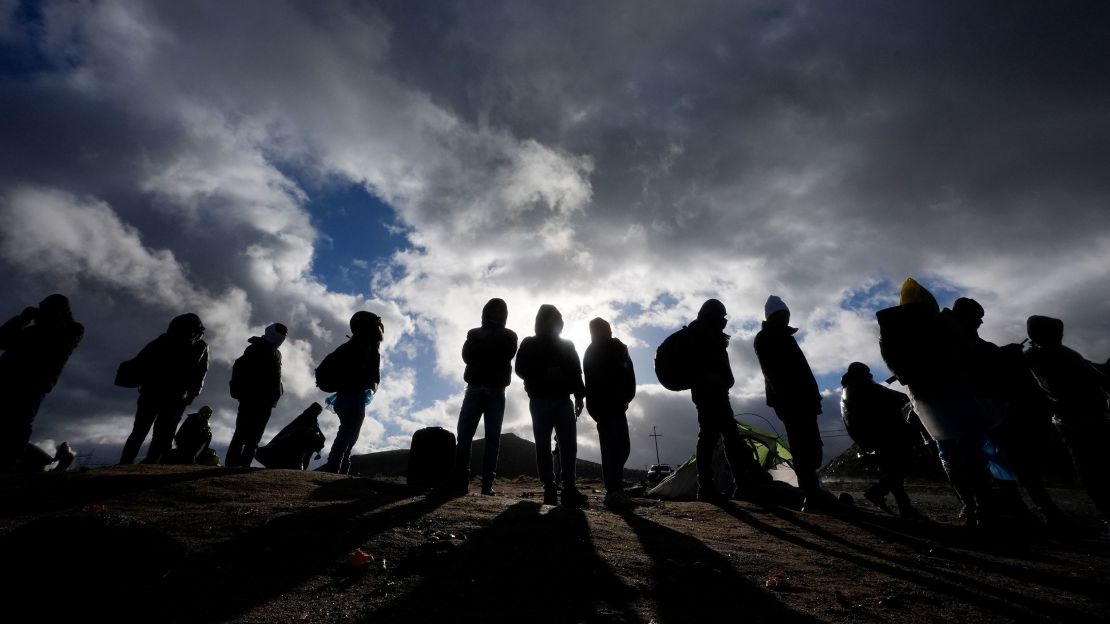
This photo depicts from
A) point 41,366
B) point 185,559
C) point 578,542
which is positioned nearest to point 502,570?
point 578,542

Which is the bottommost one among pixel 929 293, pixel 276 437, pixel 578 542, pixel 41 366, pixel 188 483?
pixel 578 542

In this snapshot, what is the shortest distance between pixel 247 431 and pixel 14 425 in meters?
2.26

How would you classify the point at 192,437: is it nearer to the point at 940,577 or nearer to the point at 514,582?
the point at 514,582

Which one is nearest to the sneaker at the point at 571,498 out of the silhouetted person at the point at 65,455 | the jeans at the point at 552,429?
the jeans at the point at 552,429

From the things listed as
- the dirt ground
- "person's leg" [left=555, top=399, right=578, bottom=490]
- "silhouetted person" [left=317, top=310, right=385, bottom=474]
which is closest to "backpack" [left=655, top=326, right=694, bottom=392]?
"person's leg" [left=555, top=399, right=578, bottom=490]

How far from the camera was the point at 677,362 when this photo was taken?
6145 millimetres

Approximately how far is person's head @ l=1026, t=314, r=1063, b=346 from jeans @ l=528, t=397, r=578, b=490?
17.4 feet

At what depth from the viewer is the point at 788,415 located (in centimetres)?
564

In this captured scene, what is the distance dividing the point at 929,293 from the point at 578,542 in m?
4.21

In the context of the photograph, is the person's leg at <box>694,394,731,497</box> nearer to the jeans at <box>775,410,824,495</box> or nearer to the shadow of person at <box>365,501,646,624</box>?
the jeans at <box>775,410,824,495</box>

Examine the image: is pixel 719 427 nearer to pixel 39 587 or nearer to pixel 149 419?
pixel 39 587

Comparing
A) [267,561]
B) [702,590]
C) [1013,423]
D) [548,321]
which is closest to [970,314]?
[1013,423]

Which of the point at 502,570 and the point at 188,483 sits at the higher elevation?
the point at 188,483

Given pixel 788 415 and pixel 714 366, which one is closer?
pixel 788 415
